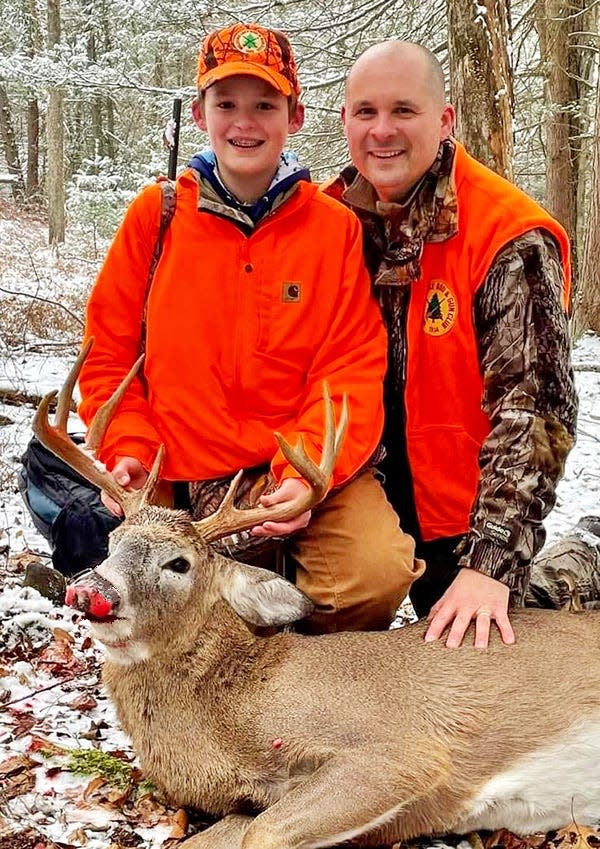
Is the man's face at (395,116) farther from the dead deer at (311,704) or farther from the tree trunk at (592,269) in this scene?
the tree trunk at (592,269)

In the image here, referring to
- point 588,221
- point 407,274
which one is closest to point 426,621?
point 407,274

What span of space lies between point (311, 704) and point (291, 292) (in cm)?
159

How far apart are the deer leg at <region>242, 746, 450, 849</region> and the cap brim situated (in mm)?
2470

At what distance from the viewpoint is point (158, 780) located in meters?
3.13

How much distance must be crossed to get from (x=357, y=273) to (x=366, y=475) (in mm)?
820

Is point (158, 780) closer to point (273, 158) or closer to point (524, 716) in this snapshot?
point (524, 716)

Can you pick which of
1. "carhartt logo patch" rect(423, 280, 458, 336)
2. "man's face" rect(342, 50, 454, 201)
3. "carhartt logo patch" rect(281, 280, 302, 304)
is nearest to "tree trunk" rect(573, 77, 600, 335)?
"man's face" rect(342, 50, 454, 201)

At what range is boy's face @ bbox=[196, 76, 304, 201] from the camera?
12.7 ft

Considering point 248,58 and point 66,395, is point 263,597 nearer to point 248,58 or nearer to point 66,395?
point 66,395

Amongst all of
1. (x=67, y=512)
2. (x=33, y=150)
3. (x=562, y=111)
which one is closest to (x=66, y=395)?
(x=67, y=512)

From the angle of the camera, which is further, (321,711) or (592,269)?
(592,269)

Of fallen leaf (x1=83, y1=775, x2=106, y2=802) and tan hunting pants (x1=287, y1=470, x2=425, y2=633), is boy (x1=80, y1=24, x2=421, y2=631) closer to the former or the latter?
tan hunting pants (x1=287, y1=470, x2=425, y2=633)

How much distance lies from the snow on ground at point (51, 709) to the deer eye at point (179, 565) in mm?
745

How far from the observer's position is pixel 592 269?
11000 mm
